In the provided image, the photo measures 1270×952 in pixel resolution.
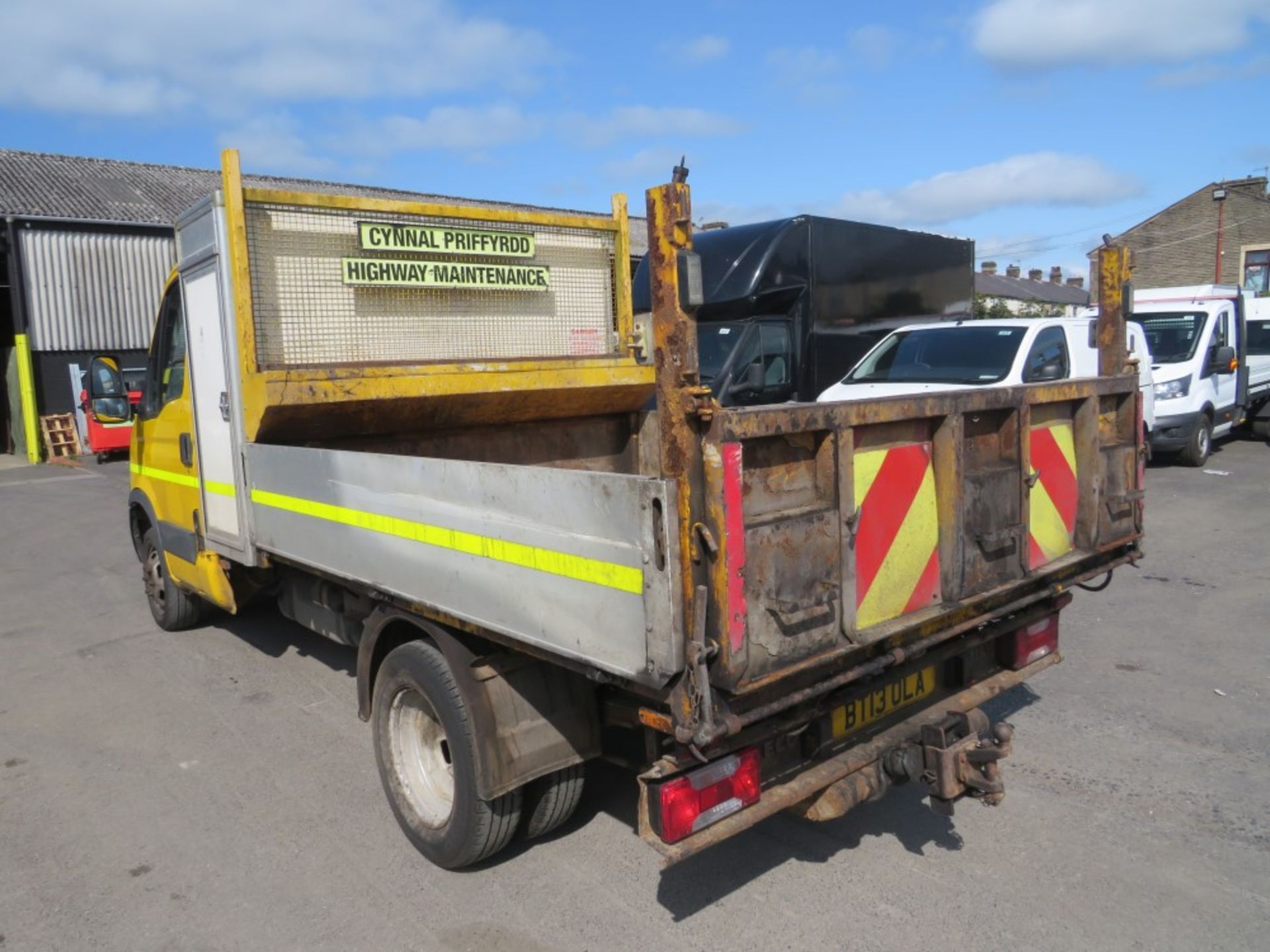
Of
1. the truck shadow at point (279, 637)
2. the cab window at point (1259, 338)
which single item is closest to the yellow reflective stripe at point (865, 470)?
the truck shadow at point (279, 637)

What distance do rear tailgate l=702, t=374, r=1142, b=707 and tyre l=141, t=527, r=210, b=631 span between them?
5204 mm

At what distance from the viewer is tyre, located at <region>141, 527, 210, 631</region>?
680 cm

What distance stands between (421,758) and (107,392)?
385 centimetres

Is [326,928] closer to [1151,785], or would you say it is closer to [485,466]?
[485,466]

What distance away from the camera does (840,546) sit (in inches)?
120

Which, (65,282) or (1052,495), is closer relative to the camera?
(1052,495)

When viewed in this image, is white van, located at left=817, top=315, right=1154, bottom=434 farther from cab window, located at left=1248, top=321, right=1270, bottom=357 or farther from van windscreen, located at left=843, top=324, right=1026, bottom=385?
cab window, located at left=1248, top=321, right=1270, bottom=357

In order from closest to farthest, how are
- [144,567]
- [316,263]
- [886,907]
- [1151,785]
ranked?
[886,907]
[1151,785]
[316,263]
[144,567]

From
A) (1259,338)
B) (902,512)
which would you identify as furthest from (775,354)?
(1259,338)

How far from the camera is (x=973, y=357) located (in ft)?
30.7

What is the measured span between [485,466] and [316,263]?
8.08 feet

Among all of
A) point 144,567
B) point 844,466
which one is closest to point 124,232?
point 144,567

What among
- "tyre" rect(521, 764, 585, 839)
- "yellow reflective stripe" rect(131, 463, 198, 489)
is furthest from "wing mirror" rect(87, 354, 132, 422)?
"tyre" rect(521, 764, 585, 839)

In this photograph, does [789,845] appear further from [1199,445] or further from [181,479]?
[1199,445]
